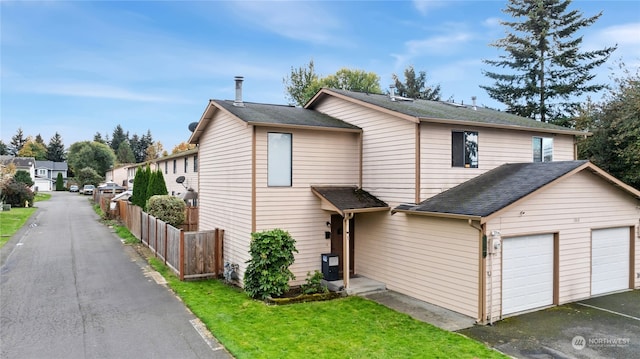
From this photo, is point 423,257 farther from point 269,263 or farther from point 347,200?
point 269,263

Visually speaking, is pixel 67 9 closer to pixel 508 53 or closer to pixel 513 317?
pixel 513 317

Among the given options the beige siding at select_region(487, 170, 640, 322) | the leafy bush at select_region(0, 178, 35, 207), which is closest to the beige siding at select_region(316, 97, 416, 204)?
the beige siding at select_region(487, 170, 640, 322)

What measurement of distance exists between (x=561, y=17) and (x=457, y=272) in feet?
93.4

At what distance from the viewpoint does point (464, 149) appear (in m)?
12.7

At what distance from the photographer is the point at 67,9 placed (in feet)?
57.5

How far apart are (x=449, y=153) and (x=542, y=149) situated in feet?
15.7

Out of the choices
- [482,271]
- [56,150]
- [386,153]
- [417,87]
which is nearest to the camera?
[482,271]

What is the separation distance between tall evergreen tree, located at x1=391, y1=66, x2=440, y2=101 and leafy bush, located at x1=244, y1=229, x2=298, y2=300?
1484 inches

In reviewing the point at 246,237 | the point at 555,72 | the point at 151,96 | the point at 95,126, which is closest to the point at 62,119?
the point at 151,96

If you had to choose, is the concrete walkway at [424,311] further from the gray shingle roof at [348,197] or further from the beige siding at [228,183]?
the beige siding at [228,183]

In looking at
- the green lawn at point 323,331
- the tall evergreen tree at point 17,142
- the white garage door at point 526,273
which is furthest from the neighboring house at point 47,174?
the white garage door at point 526,273

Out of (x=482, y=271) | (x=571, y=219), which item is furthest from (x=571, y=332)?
(x=571, y=219)

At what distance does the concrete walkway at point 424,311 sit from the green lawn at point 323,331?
1.06ft

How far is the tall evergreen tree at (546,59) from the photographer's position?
30.2 m
